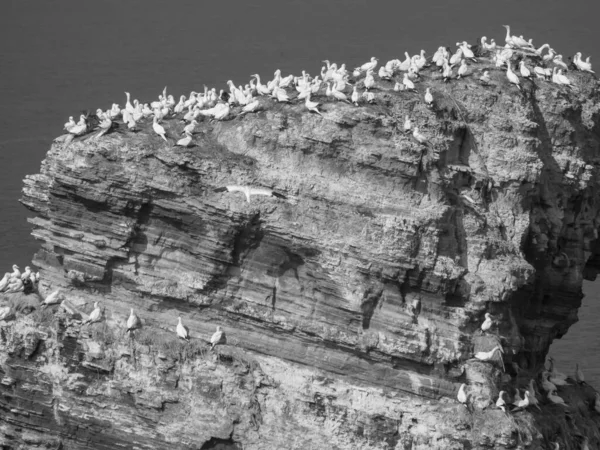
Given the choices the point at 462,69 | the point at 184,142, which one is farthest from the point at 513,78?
the point at 184,142

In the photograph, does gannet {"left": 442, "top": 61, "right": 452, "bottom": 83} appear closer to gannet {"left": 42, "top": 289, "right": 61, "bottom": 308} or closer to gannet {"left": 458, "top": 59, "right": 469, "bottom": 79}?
gannet {"left": 458, "top": 59, "right": 469, "bottom": 79}

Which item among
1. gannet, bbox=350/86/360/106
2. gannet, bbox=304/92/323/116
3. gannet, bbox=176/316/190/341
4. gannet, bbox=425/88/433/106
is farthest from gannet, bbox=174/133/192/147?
gannet, bbox=425/88/433/106

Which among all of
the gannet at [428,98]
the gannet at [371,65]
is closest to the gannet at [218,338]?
the gannet at [428,98]

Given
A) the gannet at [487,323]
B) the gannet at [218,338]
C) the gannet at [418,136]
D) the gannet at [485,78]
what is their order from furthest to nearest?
the gannet at [485,78], the gannet at [218,338], the gannet at [487,323], the gannet at [418,136]

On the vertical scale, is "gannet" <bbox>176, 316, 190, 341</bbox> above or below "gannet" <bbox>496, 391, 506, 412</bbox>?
above

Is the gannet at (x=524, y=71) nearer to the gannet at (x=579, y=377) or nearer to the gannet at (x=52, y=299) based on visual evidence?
the gannet at (x=579, y=377)
